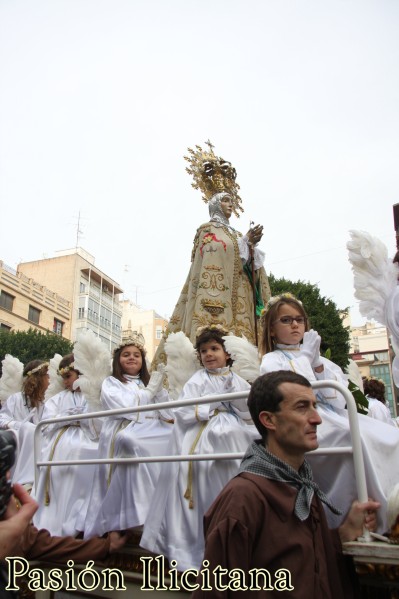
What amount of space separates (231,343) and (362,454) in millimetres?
1743

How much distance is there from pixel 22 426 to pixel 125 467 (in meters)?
3.09

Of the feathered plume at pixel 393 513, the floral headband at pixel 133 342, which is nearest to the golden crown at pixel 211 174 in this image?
the floral headband at pixel 133 342

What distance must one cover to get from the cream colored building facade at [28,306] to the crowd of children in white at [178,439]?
3463 centimetres

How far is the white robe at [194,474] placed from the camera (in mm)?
3646

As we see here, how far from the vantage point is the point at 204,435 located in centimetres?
400

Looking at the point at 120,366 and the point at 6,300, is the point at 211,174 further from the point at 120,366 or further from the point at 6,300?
the point at 6,300

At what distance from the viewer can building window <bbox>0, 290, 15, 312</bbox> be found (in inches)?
1526

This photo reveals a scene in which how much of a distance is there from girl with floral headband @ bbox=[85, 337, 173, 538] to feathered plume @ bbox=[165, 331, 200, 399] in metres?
0.34

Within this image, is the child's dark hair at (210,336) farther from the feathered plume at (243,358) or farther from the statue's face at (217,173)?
the statue's face at (217,173)

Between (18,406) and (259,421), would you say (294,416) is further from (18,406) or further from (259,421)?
(18,406)

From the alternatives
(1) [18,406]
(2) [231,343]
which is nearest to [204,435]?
(2) [231,343]

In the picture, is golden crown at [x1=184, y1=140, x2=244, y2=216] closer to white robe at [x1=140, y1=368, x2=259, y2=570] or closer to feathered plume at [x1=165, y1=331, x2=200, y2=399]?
feathered plume at [x1=165, y1=331, x2=200, y2=399]

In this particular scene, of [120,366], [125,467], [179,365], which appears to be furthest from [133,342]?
[125,467]

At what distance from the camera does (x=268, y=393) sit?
260cm
